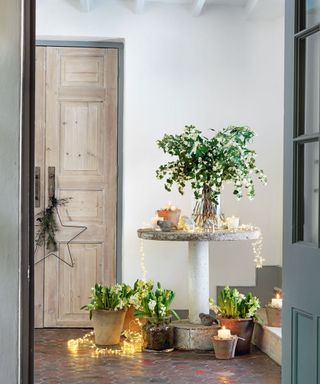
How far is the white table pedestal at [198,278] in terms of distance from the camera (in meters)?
5.74

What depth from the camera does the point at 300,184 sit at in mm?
2748

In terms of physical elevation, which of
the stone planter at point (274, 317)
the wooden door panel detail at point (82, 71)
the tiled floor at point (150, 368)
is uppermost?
the wooden door panel detail at point (82, 71)

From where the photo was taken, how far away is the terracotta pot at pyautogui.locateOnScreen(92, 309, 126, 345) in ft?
18.7

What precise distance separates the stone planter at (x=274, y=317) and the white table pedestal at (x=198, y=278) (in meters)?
0.48

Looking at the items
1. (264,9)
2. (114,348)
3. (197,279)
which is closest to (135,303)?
(114,348)

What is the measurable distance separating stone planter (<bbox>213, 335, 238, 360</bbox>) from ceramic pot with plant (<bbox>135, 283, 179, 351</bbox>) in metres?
0.39

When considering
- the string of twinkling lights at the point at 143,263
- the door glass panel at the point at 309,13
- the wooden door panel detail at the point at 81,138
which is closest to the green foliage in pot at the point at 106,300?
the string of twinkling lights at the point at 143,263

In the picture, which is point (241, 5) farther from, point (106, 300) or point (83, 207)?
point (106, 300)

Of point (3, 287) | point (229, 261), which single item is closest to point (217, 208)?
point (229, 261)

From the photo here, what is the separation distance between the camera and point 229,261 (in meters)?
6.52

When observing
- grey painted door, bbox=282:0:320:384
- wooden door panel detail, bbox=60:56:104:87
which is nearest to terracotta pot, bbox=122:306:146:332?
wooden door panel detail, bbox=60:56:104:87

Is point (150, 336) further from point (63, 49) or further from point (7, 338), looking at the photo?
point (7, 338)

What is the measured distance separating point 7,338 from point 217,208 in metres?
3.29

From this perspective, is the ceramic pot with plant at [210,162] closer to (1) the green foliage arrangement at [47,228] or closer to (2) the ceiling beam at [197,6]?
(2) the ceiling beam at [197,6]
